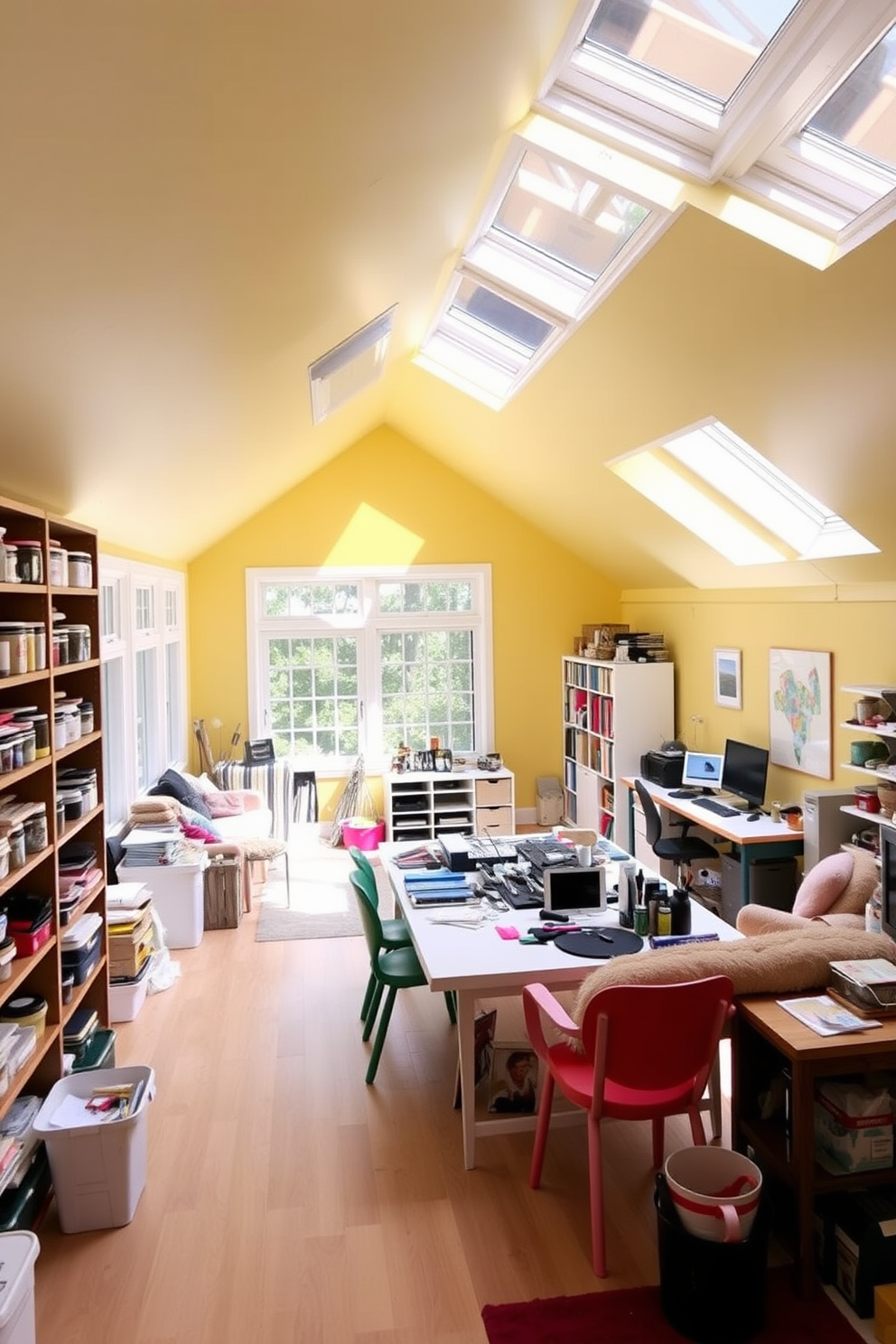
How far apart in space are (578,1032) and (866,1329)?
40.8 inches

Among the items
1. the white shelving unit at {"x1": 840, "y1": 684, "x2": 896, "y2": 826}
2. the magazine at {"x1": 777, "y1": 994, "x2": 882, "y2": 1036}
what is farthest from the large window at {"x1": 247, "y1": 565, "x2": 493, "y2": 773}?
the magazine at {"x1": 777, "y1": 994, "x2": 882, "y2": 1036}

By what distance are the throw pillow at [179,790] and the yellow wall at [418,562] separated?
1.59m

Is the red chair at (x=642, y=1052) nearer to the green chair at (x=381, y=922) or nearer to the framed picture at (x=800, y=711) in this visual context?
the green chair at (x=381, y=922)

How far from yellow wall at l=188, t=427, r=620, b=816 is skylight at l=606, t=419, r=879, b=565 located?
2.62 m

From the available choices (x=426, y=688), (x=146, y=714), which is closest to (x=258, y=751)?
(x=146, y=714)

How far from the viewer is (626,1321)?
2.66 meters

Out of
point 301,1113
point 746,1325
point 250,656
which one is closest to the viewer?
point 746,1325

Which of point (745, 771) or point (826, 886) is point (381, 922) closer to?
point (826, 886)

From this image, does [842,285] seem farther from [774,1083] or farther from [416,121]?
[774,1083]

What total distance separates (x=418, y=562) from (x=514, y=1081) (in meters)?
5.44

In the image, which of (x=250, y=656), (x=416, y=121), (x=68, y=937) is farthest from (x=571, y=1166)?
(x=250, y=656)

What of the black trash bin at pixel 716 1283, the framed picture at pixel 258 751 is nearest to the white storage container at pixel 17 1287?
the black trash bin at pixel 716 1283

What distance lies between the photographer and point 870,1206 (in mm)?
2742

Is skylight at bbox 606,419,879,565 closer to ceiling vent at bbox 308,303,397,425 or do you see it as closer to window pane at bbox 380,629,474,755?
ceiling vent at bbox 308,303,397,425
